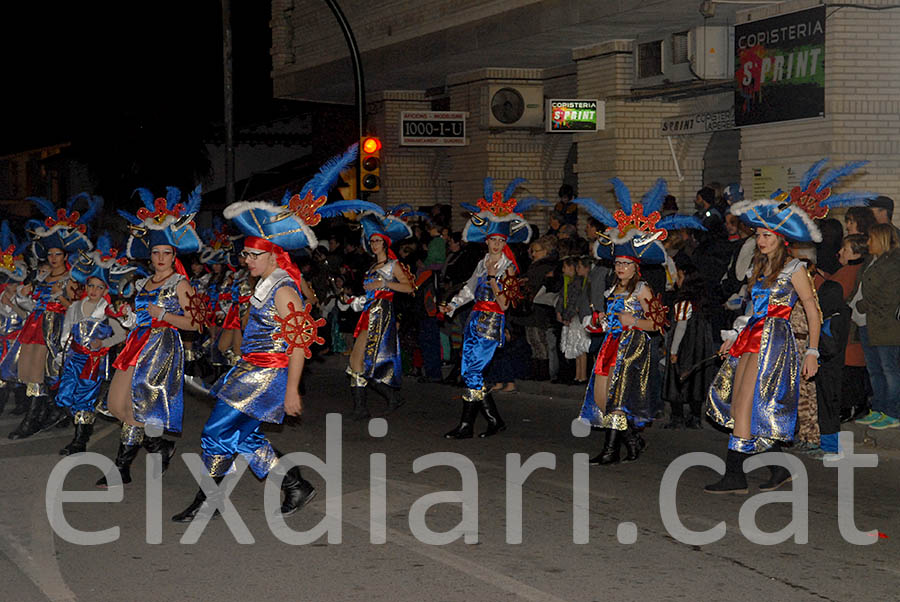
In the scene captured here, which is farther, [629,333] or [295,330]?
[629,333]

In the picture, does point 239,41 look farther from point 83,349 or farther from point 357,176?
point 83,349

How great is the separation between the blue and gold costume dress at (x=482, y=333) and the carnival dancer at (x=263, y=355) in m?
3.36

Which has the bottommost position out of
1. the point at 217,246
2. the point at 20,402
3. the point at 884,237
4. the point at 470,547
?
the point at 20,402

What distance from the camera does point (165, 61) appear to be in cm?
4075

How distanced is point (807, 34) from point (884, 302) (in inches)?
192

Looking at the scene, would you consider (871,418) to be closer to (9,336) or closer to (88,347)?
(88,347)

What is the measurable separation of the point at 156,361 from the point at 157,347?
11 centimetres

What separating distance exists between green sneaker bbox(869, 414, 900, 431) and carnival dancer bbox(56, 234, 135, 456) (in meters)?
6.37

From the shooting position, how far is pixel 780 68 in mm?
15180

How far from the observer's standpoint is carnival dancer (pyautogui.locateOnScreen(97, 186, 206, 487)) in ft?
29.7

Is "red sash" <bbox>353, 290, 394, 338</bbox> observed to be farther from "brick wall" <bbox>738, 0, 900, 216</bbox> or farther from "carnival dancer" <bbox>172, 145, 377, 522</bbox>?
"brick wall" <bbox>738, 0, 900, 216</bbox>

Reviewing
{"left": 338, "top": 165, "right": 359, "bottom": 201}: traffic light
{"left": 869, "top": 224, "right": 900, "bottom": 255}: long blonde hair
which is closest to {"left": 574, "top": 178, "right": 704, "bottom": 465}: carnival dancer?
{"left": 869, "top": 224, "right": 900, "bottom": 255}: long blonde hair

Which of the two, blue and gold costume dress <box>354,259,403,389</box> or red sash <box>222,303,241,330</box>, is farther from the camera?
red sash <box>222,303,241,330</box>

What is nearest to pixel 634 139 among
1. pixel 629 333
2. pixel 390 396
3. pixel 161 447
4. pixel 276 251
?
pixel 390 396
